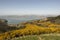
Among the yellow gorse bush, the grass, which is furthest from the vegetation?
the grass

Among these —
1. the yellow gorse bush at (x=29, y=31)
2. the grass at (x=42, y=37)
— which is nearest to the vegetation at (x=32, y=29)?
the yellow gorse bush at (x=29, y=31)

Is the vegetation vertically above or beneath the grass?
above

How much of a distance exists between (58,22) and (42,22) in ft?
6.19

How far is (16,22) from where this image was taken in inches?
741

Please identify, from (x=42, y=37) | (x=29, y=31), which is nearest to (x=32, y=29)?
(x=29, y=31)

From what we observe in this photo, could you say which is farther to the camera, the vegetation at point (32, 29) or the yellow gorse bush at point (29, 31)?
the vegetation at point (32, 29)

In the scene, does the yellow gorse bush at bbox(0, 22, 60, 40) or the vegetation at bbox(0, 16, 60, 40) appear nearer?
the yellow gorse bush at bbox(0, 22, 60, 40)

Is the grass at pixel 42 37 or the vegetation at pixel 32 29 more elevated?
the vegetation at pixel 32 29

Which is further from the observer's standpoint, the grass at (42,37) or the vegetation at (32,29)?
the vegetation at (32,29)

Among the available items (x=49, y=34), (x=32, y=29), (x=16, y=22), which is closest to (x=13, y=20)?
(x=16, y=22)

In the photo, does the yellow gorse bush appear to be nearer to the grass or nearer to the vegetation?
the vegetation

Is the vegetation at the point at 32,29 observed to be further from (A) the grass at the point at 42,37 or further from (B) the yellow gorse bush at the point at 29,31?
(A) the grass at the point at 42,37

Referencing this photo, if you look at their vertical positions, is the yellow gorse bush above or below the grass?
above

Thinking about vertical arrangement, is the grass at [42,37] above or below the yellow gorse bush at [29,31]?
below
